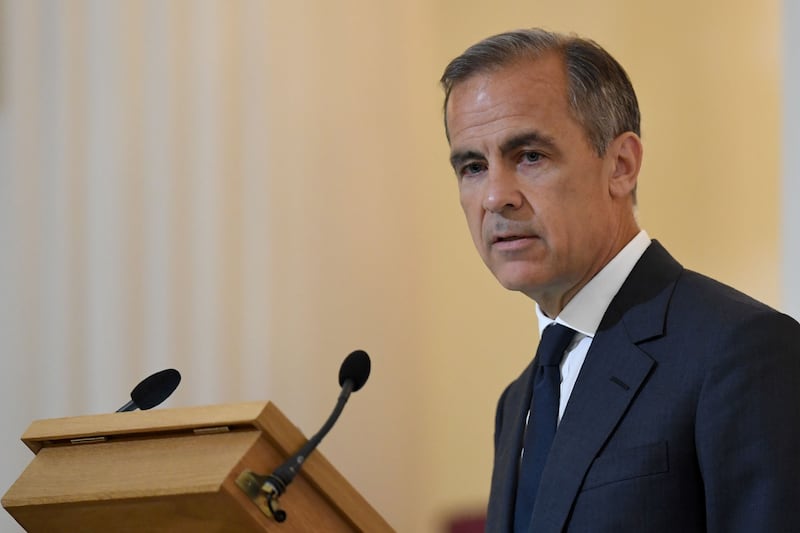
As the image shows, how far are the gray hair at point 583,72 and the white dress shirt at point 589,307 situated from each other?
9.1 inches

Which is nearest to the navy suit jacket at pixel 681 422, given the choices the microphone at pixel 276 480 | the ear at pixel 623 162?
the ear at pixel 623 162

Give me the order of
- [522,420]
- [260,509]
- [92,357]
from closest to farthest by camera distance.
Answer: [260,509], [522,420], [92,357]

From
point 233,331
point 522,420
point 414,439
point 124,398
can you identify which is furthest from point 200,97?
point 522,420

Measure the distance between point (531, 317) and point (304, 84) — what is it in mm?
2268

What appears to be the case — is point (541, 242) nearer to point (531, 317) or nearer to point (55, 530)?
point (55, 530)

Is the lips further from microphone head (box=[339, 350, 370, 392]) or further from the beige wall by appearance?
the beige wall

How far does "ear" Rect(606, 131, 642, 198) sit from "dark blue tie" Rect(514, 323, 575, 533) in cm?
32

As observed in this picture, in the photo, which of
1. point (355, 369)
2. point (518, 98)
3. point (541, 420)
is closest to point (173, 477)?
point (355, 369)

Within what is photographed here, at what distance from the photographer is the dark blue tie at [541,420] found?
2291mm

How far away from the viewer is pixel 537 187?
90.8 inches

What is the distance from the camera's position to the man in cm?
196

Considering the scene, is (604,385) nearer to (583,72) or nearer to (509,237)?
(509,237)

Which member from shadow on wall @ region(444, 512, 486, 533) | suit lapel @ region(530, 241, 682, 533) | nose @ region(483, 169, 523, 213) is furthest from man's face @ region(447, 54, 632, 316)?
shadow on wall @ region(444, 512, 486, 533)

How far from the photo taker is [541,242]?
2.31 meters
